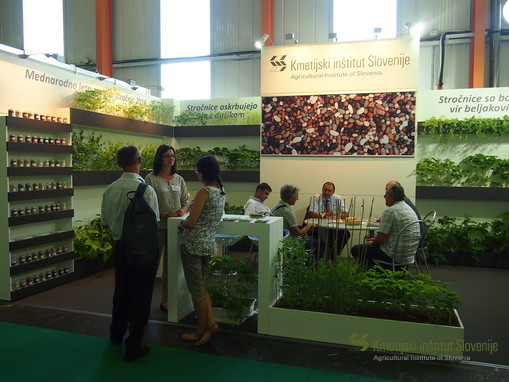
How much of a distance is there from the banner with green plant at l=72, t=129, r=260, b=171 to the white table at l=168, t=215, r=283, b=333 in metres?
2.73

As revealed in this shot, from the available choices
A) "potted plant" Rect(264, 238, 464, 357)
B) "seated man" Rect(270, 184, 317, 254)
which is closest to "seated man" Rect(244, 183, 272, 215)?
"seated man" Rect(270, 184, 317, 254)

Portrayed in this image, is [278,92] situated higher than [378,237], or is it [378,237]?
[278,92]

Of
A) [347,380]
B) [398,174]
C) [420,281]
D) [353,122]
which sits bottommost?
[347,380]

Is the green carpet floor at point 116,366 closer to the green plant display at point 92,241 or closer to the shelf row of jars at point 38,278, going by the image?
the shelf row of jars at point 38,278

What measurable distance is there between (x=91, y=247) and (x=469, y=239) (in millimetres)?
5282

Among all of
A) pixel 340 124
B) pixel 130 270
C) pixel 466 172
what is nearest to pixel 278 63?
pixel 340 124

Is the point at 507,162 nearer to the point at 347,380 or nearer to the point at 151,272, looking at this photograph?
the point at 347,380

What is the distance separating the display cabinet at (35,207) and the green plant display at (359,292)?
2.87 metres

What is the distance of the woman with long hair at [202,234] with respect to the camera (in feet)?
10.9

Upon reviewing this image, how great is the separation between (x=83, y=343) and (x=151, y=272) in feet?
3.02

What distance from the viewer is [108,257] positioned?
5844mm

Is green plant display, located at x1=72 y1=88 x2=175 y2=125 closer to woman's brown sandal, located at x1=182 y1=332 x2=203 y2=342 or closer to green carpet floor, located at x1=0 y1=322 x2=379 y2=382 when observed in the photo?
green carpet floor, located at x1=0 y1=322 x2=379 y2=382

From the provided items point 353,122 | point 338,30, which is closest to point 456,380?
point 353,122

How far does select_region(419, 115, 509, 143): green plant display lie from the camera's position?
6.31 metres
